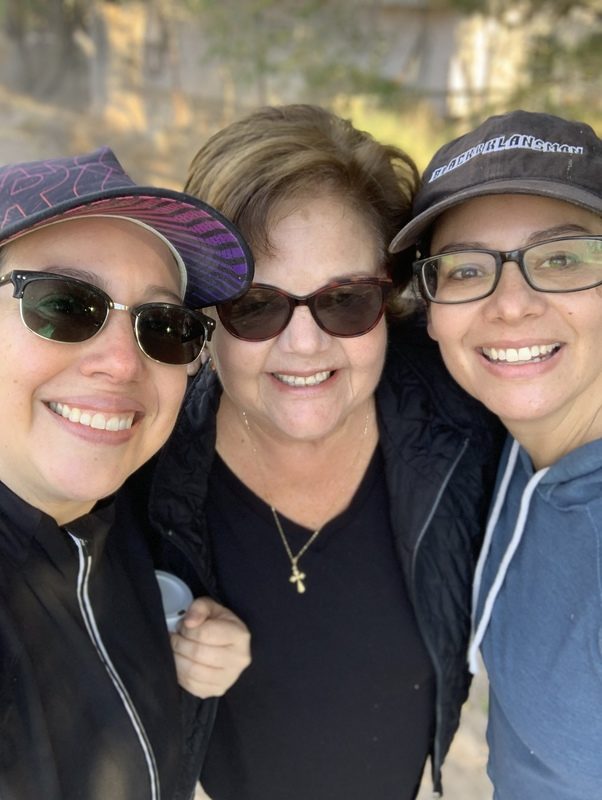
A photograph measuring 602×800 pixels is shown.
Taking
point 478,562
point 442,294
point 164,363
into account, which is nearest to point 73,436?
point 164,363

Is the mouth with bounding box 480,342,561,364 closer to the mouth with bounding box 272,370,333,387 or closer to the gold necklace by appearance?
the mouth with bounding box 272,370,333,387

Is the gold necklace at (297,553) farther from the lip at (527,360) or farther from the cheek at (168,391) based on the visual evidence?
the lip at (527,360)

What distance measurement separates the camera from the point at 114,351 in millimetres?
1276

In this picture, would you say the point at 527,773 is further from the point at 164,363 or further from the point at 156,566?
the point at 164,363

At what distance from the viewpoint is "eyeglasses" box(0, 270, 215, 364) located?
3.86 ft

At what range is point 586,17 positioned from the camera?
24.6 feet

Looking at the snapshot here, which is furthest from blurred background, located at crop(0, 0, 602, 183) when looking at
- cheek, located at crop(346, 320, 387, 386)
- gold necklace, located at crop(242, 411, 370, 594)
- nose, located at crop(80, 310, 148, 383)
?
nose, located at crop(80, 310, 148, 383)

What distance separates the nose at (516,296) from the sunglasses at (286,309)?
1.13 feet

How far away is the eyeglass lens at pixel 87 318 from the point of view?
1.18 m

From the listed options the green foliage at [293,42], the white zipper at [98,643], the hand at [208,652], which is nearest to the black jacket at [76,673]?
the white zipper at [98,643]

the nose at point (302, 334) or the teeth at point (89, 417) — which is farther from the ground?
the nose at point (302, 334)

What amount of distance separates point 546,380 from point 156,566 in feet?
3.77

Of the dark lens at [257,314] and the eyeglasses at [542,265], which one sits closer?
the eyeglasses at [542,265]

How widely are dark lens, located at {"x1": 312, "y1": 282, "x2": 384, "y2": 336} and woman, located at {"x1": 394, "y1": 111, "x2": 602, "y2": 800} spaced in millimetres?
141
